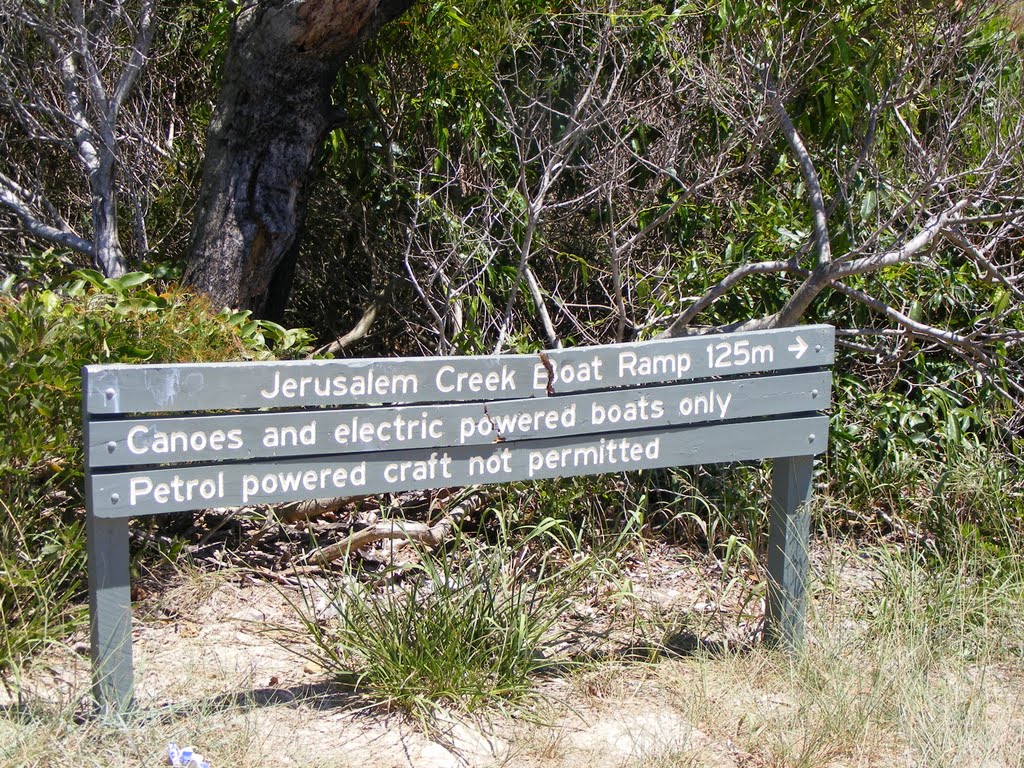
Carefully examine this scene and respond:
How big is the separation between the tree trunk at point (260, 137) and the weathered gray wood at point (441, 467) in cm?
226

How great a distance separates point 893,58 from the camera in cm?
521

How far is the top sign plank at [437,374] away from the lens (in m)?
2.96

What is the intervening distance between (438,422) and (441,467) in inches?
5.6

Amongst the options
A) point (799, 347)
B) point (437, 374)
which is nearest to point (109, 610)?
point (437, 374)

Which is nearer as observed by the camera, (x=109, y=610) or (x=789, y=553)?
(x=109, y=610)

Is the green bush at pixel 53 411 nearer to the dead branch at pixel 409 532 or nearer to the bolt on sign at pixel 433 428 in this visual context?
the bolt on sign at pixel 433 428

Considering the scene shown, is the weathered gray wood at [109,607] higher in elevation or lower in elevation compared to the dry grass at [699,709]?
higher

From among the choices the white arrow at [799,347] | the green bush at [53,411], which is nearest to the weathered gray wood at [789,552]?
the white arrow at [799,347]

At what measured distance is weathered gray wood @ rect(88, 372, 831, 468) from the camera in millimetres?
2977

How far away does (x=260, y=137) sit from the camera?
519 centimetres

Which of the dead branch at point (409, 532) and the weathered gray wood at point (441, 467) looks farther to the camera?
the dead branch at point (409, 532)

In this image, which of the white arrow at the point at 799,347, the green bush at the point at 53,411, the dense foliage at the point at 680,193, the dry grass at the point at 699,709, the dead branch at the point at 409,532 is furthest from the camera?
the dense foliage at the point at 680,193

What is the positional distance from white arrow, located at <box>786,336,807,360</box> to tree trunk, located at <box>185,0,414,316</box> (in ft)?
8.58

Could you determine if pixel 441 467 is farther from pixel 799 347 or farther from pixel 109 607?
pixel 799 347
